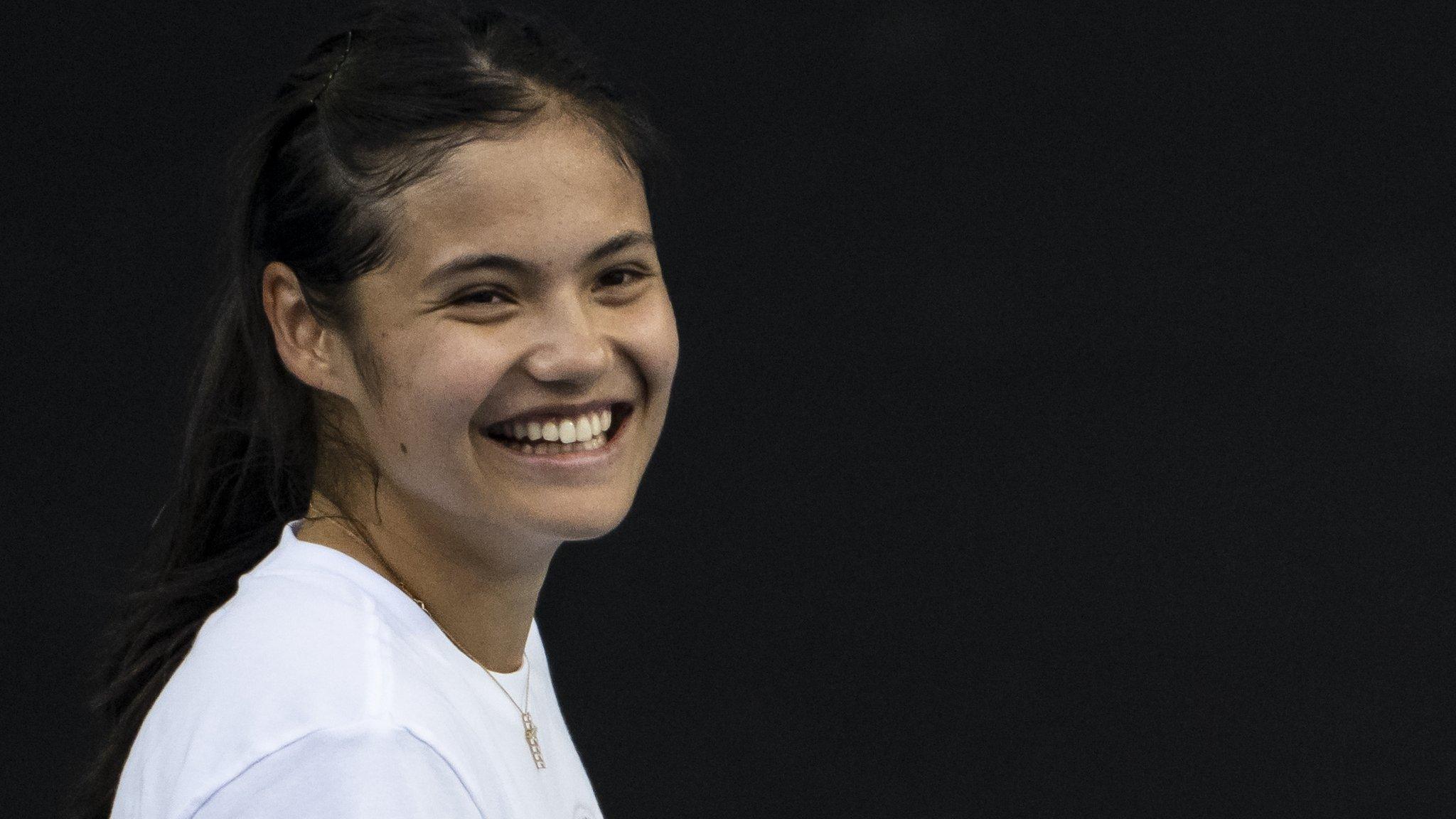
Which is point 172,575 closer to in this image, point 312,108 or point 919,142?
point 312,108

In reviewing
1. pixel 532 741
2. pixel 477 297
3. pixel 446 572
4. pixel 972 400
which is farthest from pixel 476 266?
pixel 972 400

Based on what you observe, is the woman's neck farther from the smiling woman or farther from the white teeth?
the white teeth

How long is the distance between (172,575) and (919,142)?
1.29 metres

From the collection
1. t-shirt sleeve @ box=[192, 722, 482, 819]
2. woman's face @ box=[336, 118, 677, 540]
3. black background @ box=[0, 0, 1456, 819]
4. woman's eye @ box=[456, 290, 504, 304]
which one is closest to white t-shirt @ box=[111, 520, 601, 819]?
t-shirt sleeve @ box=[192, 722, 482, 819]

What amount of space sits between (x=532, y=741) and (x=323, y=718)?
0.35 metres

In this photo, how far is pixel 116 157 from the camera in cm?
256

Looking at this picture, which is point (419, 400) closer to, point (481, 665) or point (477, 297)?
point (477, 297)

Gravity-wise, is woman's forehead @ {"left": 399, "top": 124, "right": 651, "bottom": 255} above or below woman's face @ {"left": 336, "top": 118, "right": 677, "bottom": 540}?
above

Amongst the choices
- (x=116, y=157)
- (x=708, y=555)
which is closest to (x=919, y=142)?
(x=708, y=555)

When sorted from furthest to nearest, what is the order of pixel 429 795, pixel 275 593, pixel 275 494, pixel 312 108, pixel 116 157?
pixel 116 157 → pixel 275 494 → pixel 312 108 → pixel 275 593 → pixel 429 795

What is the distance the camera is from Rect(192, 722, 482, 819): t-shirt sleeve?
1234 millimetres

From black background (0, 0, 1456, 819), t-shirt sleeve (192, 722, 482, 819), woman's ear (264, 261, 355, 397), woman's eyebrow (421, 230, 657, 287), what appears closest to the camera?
t-shirt sleeve (192, 722, 482, 819)

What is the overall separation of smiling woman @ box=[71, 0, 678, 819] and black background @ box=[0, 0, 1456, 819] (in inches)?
40.1

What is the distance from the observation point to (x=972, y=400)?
8.82ft
